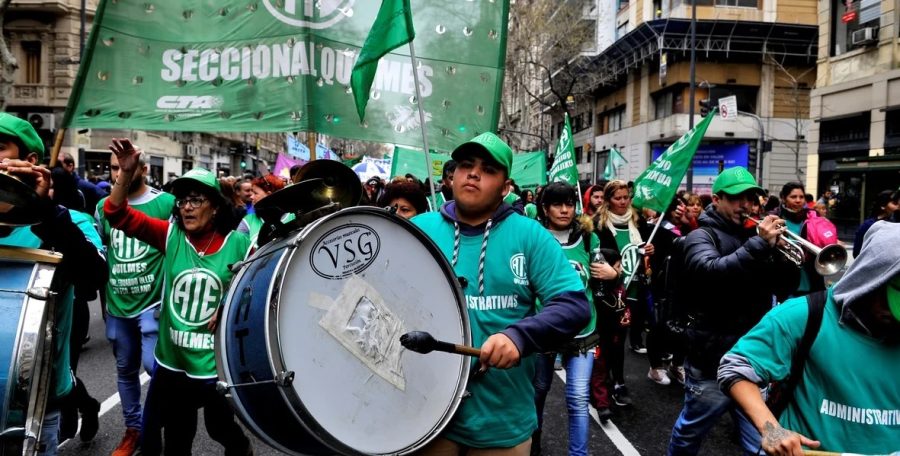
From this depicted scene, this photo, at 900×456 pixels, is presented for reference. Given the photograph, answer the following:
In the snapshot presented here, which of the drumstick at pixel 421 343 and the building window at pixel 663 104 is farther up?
the building window at pixel 663 104

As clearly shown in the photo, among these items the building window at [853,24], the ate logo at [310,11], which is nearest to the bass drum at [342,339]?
the ate logo at [310,11]

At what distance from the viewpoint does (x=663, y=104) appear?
33375 mm

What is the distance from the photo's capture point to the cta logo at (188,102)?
3465 mm

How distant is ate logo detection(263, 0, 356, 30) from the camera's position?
12.0ft

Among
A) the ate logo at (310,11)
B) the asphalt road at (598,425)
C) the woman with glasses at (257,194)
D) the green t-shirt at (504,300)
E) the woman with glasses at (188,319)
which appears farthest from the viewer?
the woman with glasses at (257,194)

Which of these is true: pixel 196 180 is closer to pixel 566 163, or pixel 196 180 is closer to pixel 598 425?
pixel 598 425

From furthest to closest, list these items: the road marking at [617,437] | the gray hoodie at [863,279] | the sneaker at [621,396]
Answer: the sneaker at [621,396]
the road marking at [617,437]
the gray hoodie at [863,279]

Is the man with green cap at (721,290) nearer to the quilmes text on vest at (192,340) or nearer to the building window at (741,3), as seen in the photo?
the quilmes text on vest at (192,340)

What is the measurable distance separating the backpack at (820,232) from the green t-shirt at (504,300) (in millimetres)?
3918

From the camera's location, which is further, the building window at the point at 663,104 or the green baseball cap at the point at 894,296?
the building window at the point at 663,104

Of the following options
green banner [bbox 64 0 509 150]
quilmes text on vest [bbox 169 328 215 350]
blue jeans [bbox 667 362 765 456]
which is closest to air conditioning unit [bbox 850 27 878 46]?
green banner [bbox 64 0 509 150]

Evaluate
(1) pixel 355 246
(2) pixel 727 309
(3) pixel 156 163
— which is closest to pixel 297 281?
(1) pixel 355 246

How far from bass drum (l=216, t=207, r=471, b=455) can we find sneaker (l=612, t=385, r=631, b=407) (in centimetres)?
388

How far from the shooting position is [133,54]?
11.1 ft
